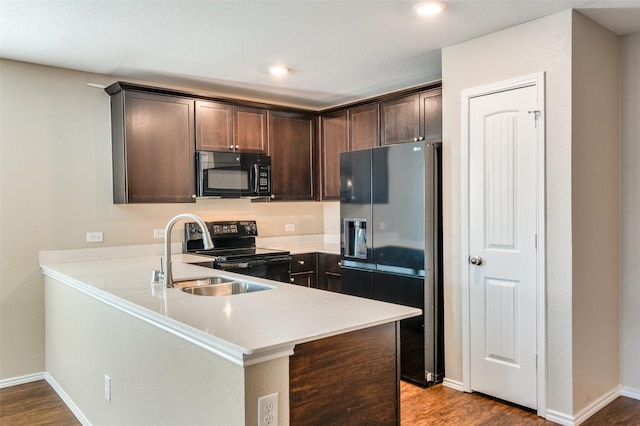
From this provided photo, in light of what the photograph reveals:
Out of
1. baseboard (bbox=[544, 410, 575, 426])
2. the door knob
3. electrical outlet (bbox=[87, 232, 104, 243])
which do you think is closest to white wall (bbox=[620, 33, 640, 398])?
baseboard (bbox=[544, 410, 575, 426])

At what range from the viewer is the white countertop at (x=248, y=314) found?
5.07 feet

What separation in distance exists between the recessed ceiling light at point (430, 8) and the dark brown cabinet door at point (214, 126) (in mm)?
2168

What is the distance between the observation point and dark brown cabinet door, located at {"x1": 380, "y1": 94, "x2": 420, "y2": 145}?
4.05m

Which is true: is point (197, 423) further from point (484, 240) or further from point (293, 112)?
point (293, 112)

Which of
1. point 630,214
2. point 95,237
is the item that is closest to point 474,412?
point 630,214

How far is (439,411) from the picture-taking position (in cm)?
303

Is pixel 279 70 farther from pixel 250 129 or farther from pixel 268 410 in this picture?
pixel 268 410

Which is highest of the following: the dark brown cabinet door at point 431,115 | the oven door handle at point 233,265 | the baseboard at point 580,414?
the dark brown cabinet door at point 431,115

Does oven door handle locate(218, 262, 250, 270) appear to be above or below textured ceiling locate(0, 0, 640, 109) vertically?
below

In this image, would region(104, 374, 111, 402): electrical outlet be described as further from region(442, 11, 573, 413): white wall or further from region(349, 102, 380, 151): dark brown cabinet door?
region(349, 102, 380, 151): dark brown cabinet door

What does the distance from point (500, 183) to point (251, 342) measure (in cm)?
220

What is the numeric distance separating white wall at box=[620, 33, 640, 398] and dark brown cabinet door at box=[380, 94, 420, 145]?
58.1 inches

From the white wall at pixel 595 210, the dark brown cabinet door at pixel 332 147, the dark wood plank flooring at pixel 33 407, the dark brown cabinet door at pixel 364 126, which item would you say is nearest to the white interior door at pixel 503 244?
the white wall at pixel 595 210

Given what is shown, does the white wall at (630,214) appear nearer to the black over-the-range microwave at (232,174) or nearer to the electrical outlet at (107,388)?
the black over-the-range microwave at (232,174)
